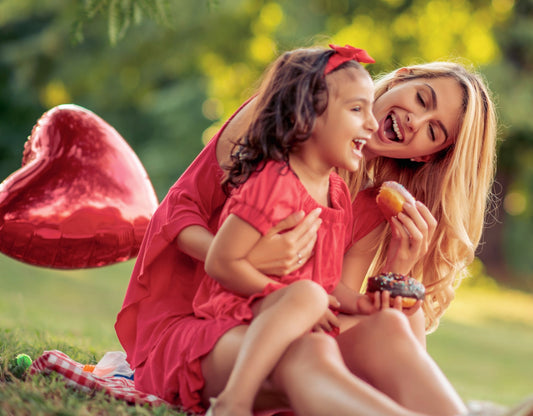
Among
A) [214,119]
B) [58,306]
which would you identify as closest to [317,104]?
[58,306]

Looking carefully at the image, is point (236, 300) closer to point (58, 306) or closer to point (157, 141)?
point (58, 306)

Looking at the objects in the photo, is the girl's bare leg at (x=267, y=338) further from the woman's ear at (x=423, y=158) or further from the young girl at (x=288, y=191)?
the woman's ear at (x=423, y=158)

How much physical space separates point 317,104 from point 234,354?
2.80ft

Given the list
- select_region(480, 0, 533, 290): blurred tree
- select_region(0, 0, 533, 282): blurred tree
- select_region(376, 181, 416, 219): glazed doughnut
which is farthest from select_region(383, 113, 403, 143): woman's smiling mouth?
select_region(480, 0, 533, 290): blurred tree

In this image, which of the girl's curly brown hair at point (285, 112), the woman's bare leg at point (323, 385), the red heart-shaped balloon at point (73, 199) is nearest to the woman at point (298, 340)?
the woman's bare leg at point (323, 385)

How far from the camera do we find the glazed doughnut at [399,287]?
271 cm

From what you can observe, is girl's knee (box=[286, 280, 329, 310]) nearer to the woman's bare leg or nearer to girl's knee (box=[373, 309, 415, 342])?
the woman's bare leg

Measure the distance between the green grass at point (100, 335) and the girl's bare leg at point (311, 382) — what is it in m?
0.29

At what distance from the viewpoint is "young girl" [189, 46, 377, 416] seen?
90.7 inches

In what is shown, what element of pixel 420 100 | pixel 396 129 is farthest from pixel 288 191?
pixel 420 100

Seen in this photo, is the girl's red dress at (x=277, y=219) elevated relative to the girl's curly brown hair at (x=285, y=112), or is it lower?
lower

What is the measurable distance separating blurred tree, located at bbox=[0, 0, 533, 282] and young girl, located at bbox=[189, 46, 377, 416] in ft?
33.9

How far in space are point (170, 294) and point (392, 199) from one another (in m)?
0.93

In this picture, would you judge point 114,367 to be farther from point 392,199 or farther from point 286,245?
point 392,199
